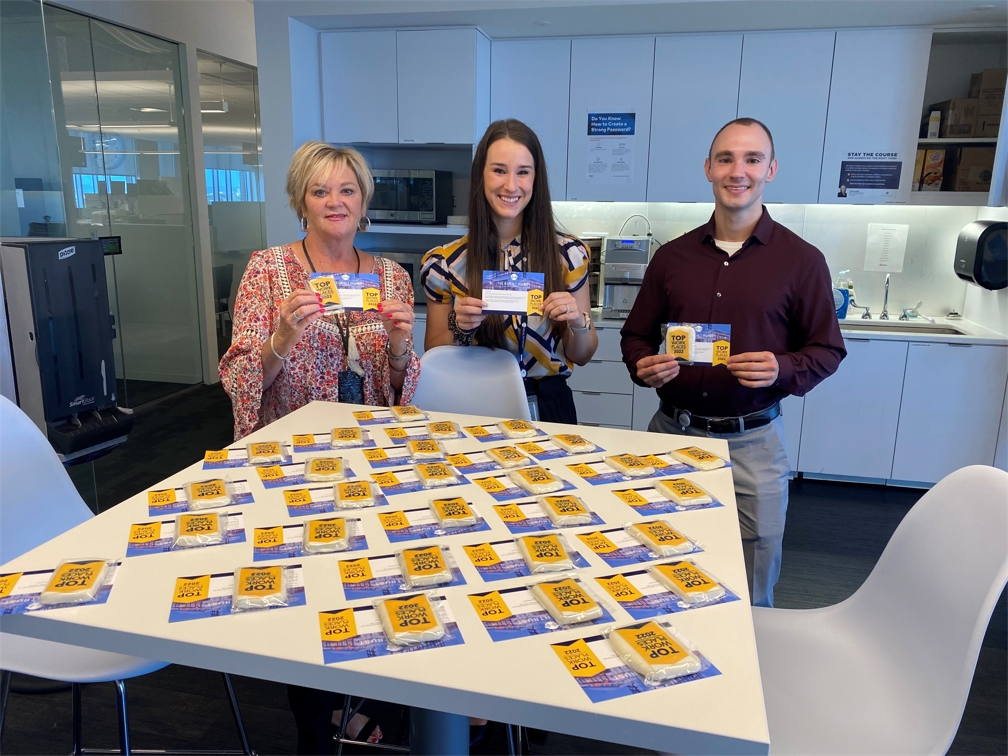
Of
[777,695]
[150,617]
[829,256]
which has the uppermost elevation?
[829,256]

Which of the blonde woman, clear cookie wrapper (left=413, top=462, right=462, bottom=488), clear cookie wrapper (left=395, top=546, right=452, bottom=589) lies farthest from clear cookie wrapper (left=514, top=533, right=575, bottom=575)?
the blonde woman

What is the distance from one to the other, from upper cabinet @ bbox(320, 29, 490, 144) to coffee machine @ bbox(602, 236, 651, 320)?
110 centimetres

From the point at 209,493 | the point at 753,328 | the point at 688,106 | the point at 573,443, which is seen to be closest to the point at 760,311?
the point at 753,328

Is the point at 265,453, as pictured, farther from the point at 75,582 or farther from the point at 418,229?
the point at 418,229

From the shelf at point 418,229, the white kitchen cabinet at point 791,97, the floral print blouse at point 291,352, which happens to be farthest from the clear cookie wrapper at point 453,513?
the white kitchen cabinet at point 791,97

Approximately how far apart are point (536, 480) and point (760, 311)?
97 centimetres

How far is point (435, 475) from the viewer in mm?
1569

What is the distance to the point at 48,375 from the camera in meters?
2.66

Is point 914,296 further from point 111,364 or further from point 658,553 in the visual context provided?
point 111,364

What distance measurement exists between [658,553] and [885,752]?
580 mm

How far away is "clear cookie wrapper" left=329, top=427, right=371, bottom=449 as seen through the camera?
5.81ft

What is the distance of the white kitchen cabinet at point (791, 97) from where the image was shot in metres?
4.00

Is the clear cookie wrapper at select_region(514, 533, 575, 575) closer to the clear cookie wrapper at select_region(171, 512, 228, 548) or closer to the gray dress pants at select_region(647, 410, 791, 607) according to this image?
the clear cookie wrapper at select_region(171, 512, 228, 548)

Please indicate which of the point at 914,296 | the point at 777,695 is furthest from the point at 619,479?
the point at 914,296
